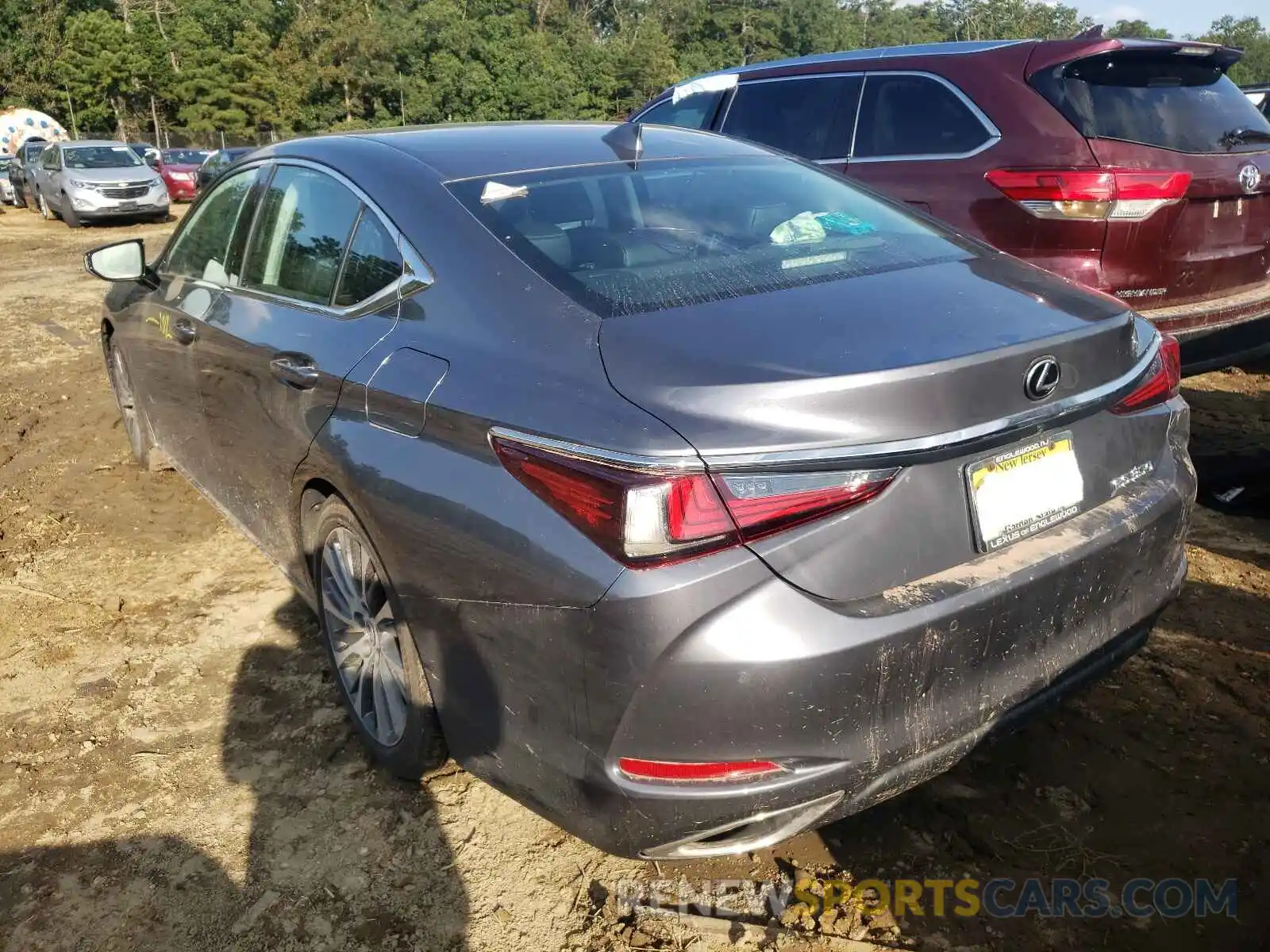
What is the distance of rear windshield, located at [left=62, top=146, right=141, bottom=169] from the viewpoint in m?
19.8

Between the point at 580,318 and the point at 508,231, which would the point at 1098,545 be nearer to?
the point at 580,318

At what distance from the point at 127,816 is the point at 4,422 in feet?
14.9

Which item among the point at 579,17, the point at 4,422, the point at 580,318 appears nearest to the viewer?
the point at 580,318

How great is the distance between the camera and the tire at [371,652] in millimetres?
2342

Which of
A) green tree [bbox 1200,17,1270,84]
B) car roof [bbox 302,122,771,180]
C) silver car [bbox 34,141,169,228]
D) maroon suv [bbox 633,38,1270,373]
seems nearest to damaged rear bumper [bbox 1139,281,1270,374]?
maroon suv [bbox 633,38,1270,373]

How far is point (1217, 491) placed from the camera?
4.23 metres

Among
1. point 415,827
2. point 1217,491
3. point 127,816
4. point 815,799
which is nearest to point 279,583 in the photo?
point 127,816

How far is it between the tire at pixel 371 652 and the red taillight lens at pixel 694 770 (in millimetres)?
673

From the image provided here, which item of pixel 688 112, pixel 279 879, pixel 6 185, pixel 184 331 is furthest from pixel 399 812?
pixel 6 185

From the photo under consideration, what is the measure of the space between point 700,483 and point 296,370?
148 centimetres

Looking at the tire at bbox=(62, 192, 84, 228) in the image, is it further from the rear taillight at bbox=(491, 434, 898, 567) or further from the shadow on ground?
the rear taillight at bbox=(491, 434, 898, 567)

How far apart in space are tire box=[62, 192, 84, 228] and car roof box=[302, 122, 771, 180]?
19236mm

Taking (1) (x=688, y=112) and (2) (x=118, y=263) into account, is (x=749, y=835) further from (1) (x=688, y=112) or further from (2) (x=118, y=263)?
(1) (x=688, y=112)

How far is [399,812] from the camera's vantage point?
8.42ft
